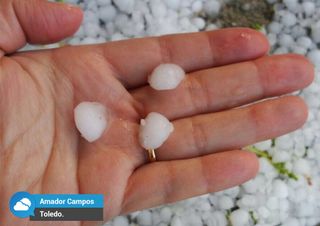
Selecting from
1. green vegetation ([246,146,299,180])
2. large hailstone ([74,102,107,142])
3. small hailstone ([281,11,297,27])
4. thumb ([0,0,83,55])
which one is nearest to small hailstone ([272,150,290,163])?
green vegetation ([246,146,299,180])

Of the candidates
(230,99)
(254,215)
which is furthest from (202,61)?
(254,215)

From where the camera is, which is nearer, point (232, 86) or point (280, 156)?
point (232, 86)

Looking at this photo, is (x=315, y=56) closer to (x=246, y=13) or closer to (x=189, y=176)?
(x=246, y=13)

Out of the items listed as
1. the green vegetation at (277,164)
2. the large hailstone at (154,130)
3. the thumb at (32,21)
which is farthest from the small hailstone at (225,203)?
the thumb at (32,21)

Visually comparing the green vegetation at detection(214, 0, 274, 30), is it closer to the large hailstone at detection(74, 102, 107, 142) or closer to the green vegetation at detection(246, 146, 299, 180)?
the green vegetation at detection(246, 146, 299, 180)

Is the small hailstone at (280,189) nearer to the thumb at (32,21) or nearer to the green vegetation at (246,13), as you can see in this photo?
the green vegetation at (246,13)

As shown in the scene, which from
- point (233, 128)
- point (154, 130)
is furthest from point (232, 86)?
point (154, 130)
